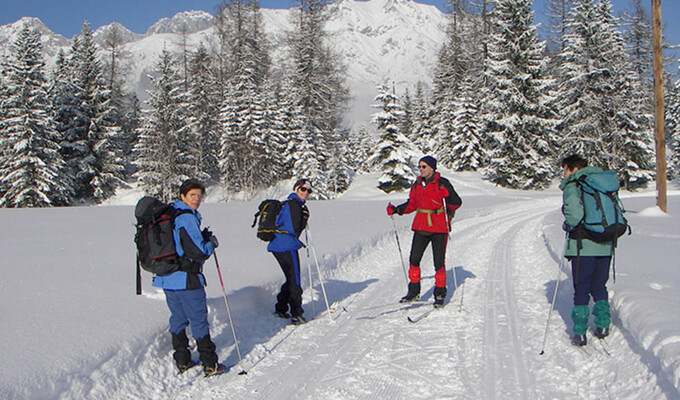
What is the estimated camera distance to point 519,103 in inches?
1364

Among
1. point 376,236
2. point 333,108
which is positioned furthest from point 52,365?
point 333,108

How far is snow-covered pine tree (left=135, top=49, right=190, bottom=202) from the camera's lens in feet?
109

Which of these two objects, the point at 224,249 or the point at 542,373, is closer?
the point at 542,373

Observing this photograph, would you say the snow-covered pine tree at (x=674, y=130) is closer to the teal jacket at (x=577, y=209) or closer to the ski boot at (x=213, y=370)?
the teal jacket at (x=577, y=209)

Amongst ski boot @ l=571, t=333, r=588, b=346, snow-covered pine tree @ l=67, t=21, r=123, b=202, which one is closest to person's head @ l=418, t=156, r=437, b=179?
ski boot @ l=571, t=333, r=588, b=346

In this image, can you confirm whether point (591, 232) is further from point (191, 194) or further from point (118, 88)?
point (118, 88)

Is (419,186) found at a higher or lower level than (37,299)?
higher

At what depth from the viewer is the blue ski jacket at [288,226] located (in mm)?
5828

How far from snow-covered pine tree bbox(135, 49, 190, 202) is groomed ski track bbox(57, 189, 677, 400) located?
1132 inches

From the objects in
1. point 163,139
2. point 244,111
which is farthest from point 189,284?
point 244,111

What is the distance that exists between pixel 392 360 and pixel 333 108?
3835 centimetres

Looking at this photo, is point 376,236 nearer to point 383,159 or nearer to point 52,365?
point 52,365

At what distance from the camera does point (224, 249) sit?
991 cm

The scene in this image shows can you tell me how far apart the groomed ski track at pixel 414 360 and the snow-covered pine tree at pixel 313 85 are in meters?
28.6
